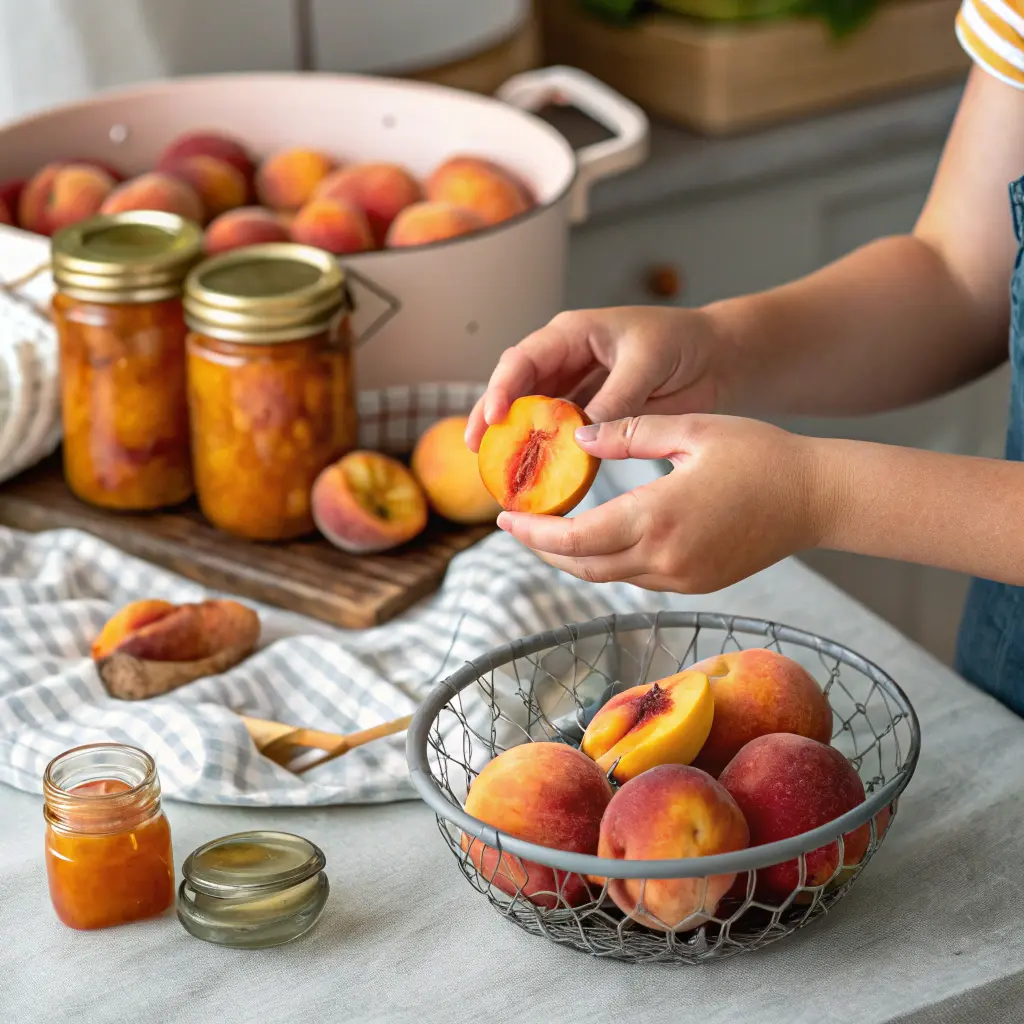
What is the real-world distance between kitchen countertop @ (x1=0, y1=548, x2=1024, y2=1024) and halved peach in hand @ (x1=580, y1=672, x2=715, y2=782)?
0.09 m

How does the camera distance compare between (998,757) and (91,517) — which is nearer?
(998,757)

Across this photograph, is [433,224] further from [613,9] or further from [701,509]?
[613,9]

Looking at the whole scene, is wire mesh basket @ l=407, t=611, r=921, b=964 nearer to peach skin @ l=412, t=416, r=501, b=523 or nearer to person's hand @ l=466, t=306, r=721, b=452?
→ person's hand @ l=466, t=306, r=721, b=452

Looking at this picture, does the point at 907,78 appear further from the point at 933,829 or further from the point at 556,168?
the point at 933,829

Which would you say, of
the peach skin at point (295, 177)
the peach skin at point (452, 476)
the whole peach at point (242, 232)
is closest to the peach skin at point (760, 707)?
the peach skin at point (452, 476)

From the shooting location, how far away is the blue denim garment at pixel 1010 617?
2.69 ft

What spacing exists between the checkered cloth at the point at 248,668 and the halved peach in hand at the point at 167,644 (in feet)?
0.04

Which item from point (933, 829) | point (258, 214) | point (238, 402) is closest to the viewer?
point (933, 829)

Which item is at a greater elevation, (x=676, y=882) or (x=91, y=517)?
(x=676, y=882)

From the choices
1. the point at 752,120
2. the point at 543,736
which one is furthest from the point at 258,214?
the point at 752,120

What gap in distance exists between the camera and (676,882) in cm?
56

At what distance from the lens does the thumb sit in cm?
65

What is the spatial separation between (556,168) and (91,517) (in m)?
0.46

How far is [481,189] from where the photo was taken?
1124 mm
